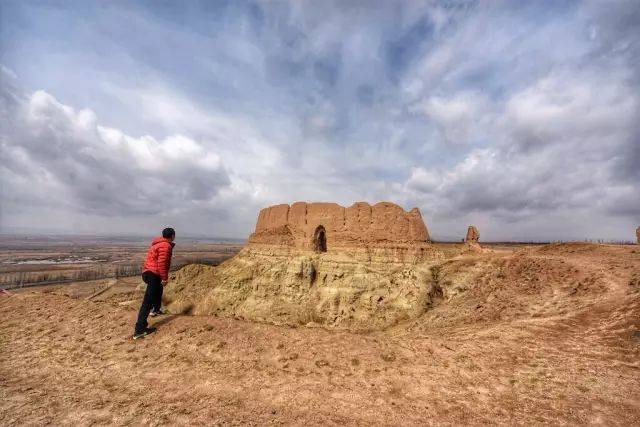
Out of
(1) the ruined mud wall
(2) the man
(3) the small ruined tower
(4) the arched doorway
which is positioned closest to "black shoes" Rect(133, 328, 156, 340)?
(2) the man

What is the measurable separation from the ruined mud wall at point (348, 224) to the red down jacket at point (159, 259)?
1851cm

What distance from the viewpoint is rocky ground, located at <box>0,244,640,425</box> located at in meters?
4.17

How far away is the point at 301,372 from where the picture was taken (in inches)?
208

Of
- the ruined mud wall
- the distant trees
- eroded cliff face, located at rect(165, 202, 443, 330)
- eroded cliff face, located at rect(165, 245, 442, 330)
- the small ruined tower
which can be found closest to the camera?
eroded cliff face, located at rect(165, 245, 442, 330)

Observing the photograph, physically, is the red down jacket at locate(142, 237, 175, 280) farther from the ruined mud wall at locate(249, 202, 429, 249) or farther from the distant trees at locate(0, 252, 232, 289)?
the distant trees at locate(0, 252, 232, 289)

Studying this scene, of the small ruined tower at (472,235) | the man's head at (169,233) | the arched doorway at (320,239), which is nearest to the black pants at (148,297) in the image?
the man's head at (169,233)

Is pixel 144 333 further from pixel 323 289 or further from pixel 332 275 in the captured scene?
pixel 332 275

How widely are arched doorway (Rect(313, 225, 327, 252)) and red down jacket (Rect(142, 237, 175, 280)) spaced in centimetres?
1903

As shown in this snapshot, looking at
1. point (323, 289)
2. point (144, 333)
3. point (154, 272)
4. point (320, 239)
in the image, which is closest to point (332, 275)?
point (323, 289)

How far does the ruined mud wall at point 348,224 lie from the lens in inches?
942

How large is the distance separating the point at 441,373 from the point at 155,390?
16.3 ft

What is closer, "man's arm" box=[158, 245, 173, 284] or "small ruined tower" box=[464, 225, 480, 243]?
"man's arm" box=[158, 245, 173, 284]

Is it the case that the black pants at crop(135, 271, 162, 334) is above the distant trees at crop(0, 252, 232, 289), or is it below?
above

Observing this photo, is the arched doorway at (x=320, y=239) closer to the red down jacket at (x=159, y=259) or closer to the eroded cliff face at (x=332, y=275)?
the eroded cliff face at (x=332, y=275)
